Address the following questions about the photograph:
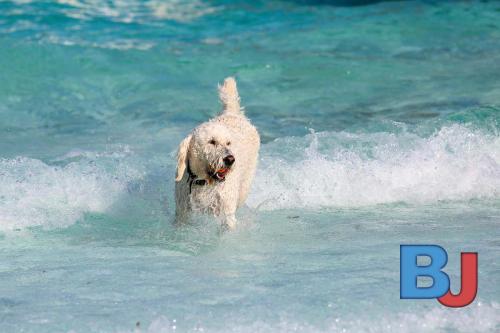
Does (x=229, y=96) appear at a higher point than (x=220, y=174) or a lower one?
higher

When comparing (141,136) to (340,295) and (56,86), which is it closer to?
(56,86)

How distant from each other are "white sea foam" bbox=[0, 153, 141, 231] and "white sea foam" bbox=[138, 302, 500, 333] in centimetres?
304

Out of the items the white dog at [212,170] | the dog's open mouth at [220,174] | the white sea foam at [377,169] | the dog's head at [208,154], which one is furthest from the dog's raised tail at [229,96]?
the dog's open mouth at [220,174]

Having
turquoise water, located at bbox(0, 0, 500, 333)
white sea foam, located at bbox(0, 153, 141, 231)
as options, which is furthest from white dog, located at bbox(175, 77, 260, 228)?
white sea foam, located at bbox(0, 153, 141, 231)

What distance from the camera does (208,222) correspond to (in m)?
7.14

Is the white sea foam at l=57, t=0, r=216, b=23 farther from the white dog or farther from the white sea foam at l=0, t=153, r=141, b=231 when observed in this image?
the white dog

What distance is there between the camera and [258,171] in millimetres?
9164

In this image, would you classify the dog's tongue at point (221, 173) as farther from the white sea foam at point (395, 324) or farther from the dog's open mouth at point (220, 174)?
the white sea foam at point (395, 324)

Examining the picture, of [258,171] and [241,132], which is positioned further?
[258,171]

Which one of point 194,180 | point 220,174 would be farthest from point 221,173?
point 194,180

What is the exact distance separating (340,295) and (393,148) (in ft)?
14.9

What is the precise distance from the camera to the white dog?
680 cm

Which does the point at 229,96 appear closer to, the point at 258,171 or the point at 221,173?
the point at 258,171

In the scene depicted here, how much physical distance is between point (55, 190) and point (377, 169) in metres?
3.29
